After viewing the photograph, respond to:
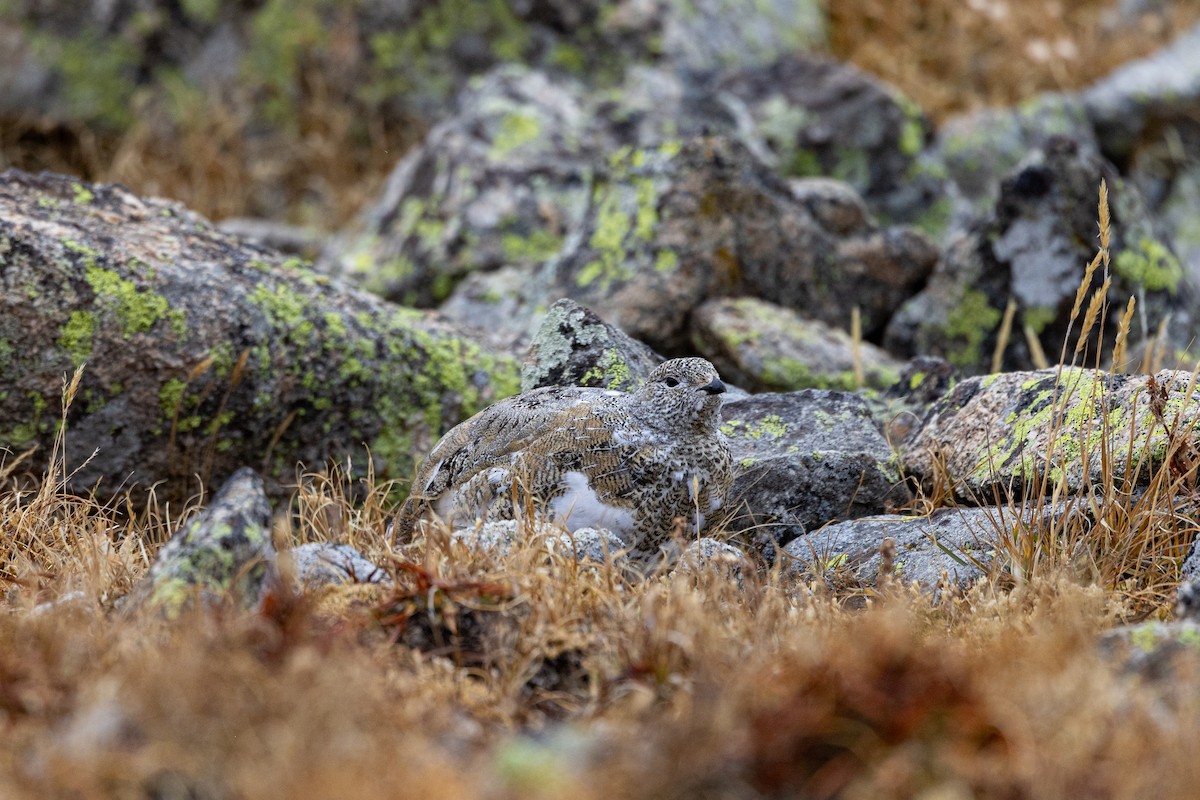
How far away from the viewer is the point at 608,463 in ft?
15.4

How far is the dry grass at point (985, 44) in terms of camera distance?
11.8 metres

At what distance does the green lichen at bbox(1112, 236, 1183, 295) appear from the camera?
738cm

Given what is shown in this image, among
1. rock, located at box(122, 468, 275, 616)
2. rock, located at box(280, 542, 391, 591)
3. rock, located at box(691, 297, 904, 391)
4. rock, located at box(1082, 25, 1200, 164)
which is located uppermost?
rock, located at box(1082, 25, 1200, 164)

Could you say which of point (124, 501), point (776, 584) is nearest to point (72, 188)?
point (124, 501)

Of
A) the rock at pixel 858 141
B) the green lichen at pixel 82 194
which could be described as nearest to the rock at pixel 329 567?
the green lichen at pixel 82 194

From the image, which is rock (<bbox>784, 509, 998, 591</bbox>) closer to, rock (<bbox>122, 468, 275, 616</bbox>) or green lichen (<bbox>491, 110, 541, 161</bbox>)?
rock (<bbox>122, 468, 275, 616</bbox>)

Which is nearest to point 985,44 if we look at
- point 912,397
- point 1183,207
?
point 1183,207

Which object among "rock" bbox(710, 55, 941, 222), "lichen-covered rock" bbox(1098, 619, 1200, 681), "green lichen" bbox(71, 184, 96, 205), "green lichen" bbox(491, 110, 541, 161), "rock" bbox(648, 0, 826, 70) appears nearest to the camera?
"lichen-covered rock" bbox(1098, 619, 1200, 681)

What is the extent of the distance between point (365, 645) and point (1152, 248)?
585cm

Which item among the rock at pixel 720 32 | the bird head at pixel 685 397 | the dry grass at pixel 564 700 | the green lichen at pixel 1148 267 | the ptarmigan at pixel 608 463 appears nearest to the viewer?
the dry grass at pixel 564 700

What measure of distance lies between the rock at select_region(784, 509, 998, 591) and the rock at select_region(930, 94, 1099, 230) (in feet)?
18.2

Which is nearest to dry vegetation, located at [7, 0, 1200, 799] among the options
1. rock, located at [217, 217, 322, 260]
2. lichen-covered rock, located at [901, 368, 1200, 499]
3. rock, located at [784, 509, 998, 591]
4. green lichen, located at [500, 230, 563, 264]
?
rock, located at [784, 509, 998, 591]

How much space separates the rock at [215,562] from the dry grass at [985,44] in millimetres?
9184

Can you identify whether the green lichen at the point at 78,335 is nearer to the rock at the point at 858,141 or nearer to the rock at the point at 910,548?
the rock at the point at 910,548
